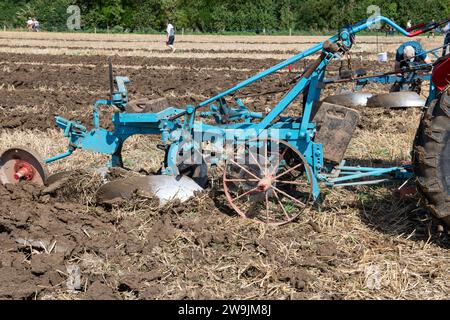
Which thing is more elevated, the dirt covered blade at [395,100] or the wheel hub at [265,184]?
the dirt covered blade at [395,100]

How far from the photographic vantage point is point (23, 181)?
19.2ft

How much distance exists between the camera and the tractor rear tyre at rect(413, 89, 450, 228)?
445 cm

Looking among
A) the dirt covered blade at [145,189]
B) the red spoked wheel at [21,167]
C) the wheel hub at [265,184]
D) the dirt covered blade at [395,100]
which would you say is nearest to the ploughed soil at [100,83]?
the dirt covered blade at [395,100]

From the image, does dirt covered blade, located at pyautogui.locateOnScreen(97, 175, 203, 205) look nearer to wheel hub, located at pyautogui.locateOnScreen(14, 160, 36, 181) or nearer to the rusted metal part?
wheel hub, located at pyautogui.locateOnScreen(14, 160, 36, 181)

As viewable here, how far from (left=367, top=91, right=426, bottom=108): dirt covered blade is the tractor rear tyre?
1.99 metres

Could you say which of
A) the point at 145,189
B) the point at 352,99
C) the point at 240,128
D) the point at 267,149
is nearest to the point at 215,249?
the point at 145,189

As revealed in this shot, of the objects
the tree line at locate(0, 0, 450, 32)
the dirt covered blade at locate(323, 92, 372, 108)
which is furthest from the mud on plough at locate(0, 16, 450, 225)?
the tree line at locate(0, 0, 450, 32)

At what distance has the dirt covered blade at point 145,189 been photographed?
5359 millimetres

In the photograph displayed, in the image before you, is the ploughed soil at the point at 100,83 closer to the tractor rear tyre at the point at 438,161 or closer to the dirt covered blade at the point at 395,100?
the dirt covered blade at the point at 395,100

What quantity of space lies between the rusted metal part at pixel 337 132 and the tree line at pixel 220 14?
181 feet

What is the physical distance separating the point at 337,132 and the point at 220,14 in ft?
198

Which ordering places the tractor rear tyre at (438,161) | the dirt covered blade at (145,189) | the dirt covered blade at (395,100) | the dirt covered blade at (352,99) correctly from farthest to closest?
the dirt covered blade at (352,99) → the dirt covered blade at (395,100) → the dirt covered blade at (145,189) → the tractor rear tyre at (438,161)

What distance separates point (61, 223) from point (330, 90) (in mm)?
9249

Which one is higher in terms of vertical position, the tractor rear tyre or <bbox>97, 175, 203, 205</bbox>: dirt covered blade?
the tractor rear tyre
